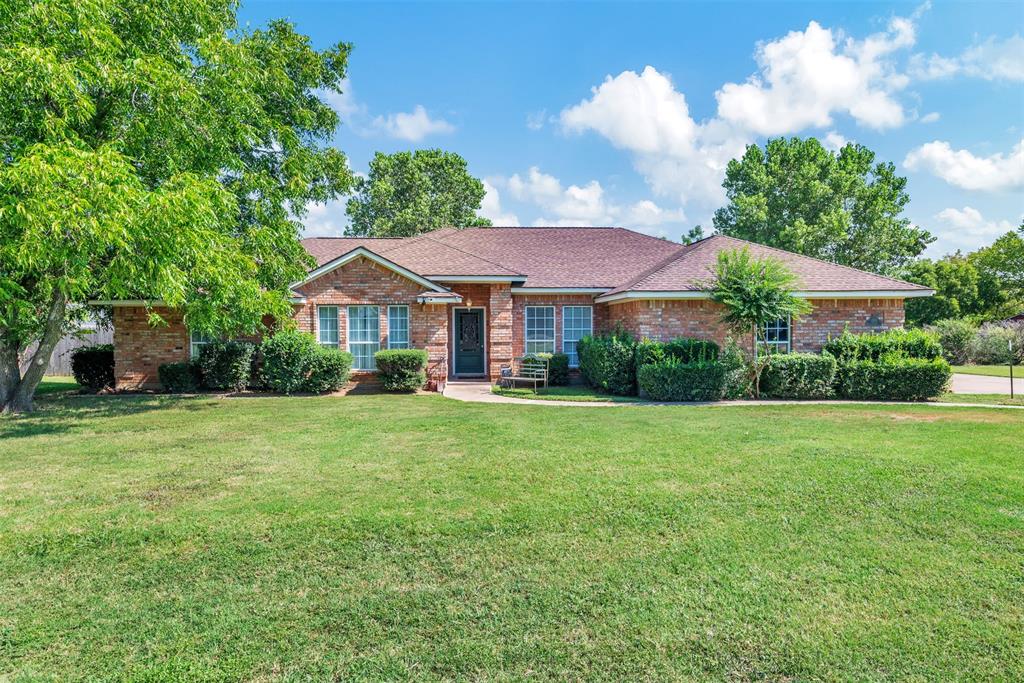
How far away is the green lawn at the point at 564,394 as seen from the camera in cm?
1366

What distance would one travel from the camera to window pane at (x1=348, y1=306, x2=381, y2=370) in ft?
52.1


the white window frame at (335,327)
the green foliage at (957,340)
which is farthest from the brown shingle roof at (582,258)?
the green foliage at (957,340)

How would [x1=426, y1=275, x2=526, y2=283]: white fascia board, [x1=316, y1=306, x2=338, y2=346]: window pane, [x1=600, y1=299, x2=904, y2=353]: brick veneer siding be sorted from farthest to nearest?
[x1=426, y1=275, x2=526, y2=283]: white fascia board
[x1=316, y1=306, x2=338, y2=346]: window pane
[x1=600, y1=299, x2=904, y2=353]: brick veneer siding

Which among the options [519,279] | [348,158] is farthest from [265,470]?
[348,158]

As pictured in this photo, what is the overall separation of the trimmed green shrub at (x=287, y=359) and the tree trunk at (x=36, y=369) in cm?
438

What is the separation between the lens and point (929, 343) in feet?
44.9

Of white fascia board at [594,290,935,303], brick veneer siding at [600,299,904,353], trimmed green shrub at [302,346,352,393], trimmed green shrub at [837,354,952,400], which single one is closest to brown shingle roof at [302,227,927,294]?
white fascia board at [594,290,935,303]

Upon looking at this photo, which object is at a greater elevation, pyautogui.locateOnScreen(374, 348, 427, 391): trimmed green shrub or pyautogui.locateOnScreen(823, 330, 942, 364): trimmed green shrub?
pyautogui.locateOnScreen(823, 330, 942, 364): trimmed green shrub

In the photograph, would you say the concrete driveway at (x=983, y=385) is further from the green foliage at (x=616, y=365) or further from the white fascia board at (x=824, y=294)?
the green foliage at (x=616, y=365)

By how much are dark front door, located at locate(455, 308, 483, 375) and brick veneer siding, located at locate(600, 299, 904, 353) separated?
509 centimetres

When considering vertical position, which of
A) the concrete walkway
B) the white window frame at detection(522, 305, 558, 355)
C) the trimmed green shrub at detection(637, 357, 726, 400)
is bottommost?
the concrete walkway

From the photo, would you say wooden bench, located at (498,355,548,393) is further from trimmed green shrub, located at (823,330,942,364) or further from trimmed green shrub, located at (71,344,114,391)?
trimmed green shrub, located at (71,344,114,391)

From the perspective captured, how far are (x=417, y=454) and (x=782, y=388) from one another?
1059cm

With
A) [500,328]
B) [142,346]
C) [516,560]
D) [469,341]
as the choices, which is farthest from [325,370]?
[516,560]
